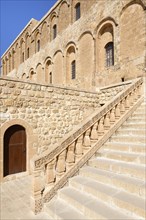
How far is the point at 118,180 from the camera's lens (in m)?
3.53

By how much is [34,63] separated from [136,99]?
17.9 m

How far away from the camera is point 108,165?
4.11m

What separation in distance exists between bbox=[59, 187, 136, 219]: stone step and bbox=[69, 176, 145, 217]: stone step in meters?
0.08

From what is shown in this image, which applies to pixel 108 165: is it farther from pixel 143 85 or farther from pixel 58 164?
pixel 143 85

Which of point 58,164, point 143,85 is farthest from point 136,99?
point 58,164

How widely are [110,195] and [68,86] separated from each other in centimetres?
704

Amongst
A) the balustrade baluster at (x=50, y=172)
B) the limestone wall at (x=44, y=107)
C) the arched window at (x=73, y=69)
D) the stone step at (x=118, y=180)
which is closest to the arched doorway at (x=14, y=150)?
the limestone wall at (x=44, y=107)

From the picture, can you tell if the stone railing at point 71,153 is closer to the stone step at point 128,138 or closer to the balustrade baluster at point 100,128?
the balustrade baluster at point 100,128

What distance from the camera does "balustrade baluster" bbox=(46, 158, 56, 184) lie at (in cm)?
381

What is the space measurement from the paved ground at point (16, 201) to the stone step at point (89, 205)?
58cm

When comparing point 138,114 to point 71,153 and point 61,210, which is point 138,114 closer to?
point 71,153

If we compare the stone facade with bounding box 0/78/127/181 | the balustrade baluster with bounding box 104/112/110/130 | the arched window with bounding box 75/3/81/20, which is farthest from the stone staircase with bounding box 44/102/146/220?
the arched window with bounding box 75/3/81/20

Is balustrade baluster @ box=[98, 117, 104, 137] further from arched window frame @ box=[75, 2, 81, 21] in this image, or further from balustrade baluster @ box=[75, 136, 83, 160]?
arched window frame @ box=[75, 2, 81, 21]

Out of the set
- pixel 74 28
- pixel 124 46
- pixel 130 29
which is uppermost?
pixel 74 28
